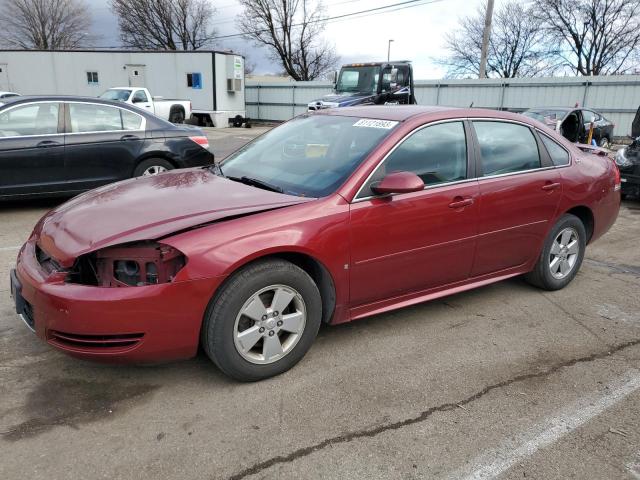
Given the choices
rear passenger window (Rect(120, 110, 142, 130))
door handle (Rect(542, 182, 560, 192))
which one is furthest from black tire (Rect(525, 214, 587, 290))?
rear passenger window (Rect(120, 110, 142, 130))

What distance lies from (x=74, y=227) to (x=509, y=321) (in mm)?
3112

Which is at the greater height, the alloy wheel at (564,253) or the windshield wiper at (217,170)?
the windshield wiper at (217,170)

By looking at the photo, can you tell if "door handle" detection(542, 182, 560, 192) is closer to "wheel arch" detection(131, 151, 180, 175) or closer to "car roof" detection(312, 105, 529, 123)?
"car roof" detection(312, 105, 529, 123)

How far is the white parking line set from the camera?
2.36 meters

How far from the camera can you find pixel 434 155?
12.0 feet

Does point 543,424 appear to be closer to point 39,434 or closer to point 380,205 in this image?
point 380,205

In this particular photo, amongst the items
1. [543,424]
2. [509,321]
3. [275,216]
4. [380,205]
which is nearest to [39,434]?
[275,216]

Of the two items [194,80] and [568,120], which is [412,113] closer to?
[568,120]

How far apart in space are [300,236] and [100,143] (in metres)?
5.07

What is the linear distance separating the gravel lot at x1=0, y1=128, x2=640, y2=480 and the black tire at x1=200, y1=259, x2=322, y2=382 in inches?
4.5

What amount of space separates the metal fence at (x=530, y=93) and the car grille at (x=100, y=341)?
714 inches

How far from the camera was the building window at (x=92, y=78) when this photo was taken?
26609 millimetres

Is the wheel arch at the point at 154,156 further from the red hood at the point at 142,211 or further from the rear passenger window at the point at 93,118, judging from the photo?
the red hood at the point at 142,211

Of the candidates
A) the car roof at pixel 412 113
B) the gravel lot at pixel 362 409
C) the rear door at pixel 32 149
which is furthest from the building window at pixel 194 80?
the gravel lot at pixel 362 409
